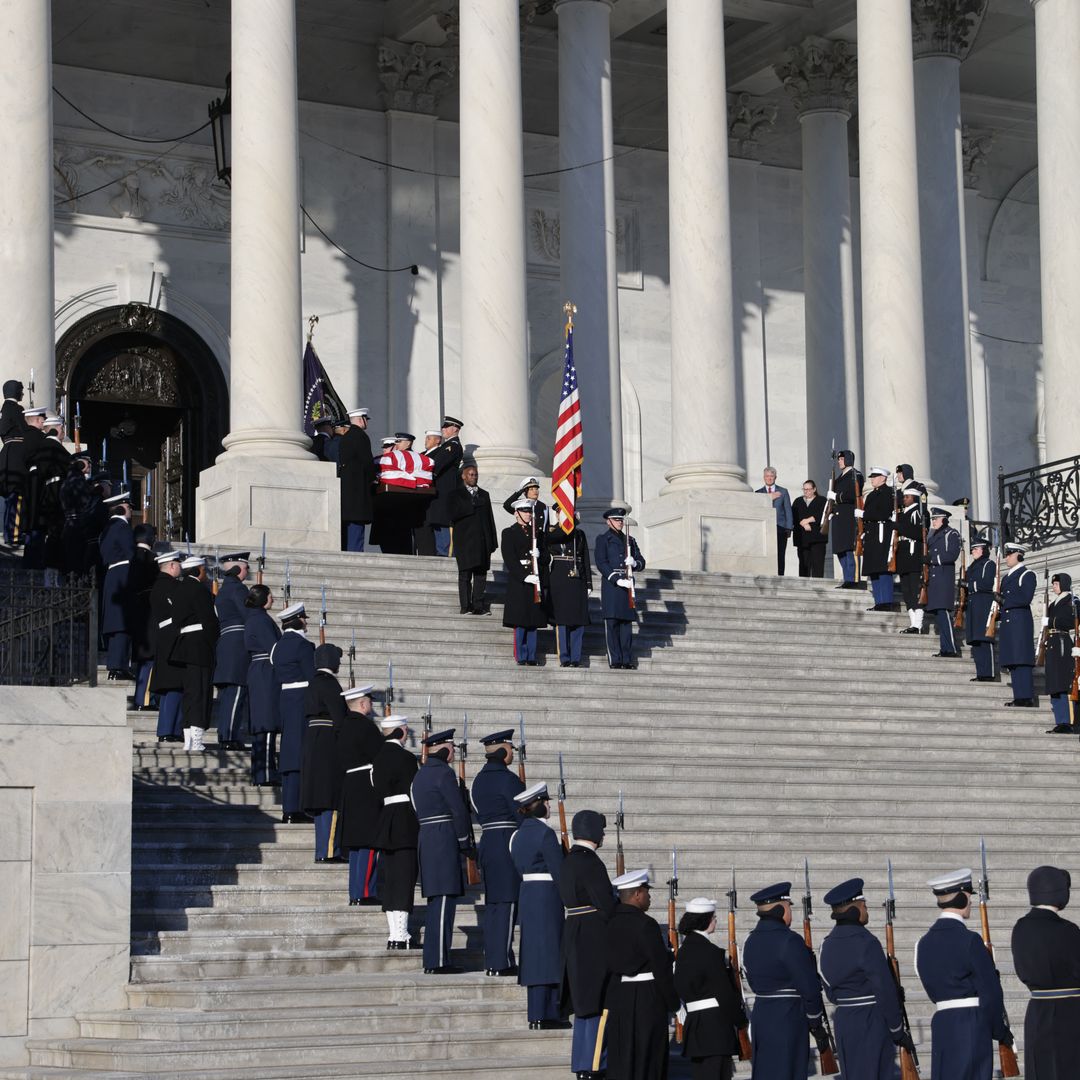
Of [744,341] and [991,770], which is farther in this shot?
[744,341]

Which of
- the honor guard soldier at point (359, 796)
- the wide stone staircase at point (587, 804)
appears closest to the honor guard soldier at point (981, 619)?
the wide stone staircase at point (587, 804)

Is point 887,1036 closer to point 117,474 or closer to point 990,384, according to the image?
point 117,474

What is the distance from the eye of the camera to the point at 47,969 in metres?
16.2

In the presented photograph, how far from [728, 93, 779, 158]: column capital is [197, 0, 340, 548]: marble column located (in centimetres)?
1326

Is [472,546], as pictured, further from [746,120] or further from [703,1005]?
[746,120]

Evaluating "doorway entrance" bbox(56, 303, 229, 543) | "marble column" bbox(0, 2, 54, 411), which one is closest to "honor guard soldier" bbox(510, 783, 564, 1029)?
"marble column" bbox(0, 2, 54, 411)

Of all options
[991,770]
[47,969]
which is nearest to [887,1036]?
[47,969]

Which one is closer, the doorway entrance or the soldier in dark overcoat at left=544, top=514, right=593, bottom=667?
the soldier in dark overcoat at left=544, top=514, right=593, bottom=667

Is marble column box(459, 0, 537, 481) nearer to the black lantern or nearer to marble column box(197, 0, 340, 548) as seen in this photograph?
marble column box(197, 0, 340, 548)

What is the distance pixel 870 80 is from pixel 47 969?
69.8ft

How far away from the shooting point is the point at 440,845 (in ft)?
54.7

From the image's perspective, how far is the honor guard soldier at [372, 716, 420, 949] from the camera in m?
16.9

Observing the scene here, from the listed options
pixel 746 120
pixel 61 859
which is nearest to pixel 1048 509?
pixel 746 120

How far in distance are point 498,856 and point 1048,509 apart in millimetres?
18263
